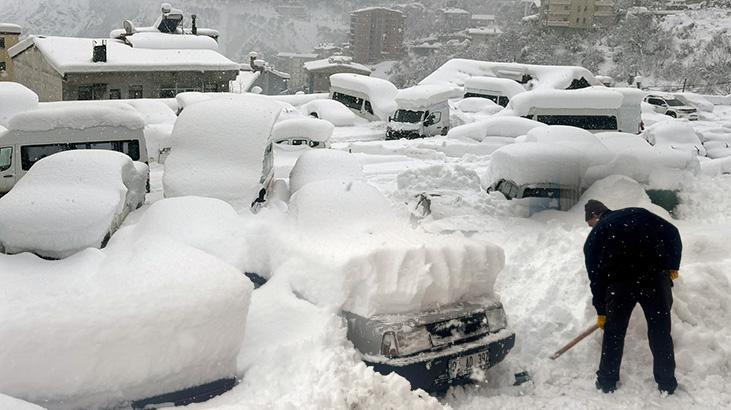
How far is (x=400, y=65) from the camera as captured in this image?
68188mm

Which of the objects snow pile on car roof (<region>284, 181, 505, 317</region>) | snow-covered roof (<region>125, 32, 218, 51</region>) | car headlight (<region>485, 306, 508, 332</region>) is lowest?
car headlight (<region>485, 306, 508, 332</region>)

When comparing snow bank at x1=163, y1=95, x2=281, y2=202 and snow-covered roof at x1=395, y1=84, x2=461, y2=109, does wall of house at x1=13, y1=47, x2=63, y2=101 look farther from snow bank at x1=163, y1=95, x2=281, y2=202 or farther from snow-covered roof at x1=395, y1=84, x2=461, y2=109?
snow bank at x1=163, y1=95, x2=281, y2=202

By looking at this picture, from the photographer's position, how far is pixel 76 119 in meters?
10.1

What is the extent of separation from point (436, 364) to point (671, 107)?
30463 mm

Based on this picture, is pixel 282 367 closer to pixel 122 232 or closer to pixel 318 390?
pixel 318 390

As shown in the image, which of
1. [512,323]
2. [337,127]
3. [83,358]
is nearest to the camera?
[83,358]

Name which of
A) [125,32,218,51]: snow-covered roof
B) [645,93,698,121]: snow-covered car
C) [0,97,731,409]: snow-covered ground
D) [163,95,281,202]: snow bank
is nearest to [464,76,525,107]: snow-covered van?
[645,93,698,121]: snow-covered car

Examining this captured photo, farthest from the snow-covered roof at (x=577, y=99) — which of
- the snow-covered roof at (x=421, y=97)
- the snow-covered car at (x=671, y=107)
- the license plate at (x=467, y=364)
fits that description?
the license plate at (x=467, y=364)

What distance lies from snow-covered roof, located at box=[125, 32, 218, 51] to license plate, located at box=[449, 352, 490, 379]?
94.7 feet

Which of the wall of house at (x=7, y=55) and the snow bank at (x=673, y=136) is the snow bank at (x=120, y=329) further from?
the wall of house at (x=7, y=55)

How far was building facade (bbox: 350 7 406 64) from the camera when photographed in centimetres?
7062

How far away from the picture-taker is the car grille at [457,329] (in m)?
4.02

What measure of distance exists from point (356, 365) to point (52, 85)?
27.3 metres

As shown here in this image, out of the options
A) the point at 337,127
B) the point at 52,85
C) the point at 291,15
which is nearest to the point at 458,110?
the point at 337,127
